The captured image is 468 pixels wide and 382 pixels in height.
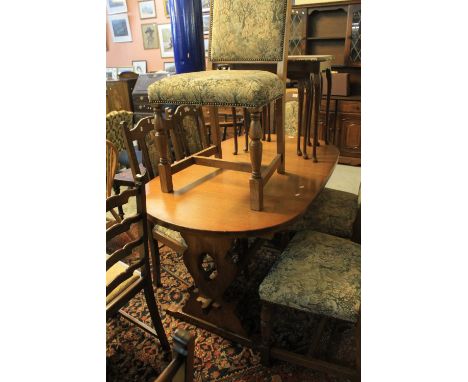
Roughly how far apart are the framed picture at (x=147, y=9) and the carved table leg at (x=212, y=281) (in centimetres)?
413

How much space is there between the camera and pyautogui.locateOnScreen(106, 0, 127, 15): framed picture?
4676mm

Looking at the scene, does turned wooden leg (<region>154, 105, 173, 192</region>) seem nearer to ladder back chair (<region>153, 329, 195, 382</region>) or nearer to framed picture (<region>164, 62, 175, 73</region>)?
ladder back chair (<region>153, 329, 195, 382</region>)

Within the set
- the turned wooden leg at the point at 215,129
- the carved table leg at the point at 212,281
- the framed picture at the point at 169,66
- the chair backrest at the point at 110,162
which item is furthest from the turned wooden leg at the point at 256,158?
the framed picture at the point at 169,66

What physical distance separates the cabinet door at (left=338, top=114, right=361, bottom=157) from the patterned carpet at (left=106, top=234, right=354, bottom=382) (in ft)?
7.69

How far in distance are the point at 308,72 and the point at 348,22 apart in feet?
6.79

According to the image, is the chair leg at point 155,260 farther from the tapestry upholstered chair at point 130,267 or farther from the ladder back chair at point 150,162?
the tapestry upholstered chair at point 130,267

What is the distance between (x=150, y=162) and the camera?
179 centimetres

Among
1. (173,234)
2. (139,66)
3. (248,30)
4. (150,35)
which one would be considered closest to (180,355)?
(173,234)

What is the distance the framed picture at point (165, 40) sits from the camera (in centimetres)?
448

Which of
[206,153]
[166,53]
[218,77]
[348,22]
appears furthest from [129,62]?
[218,77]

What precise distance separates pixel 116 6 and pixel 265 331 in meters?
4.96

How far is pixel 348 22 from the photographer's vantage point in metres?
3.42
